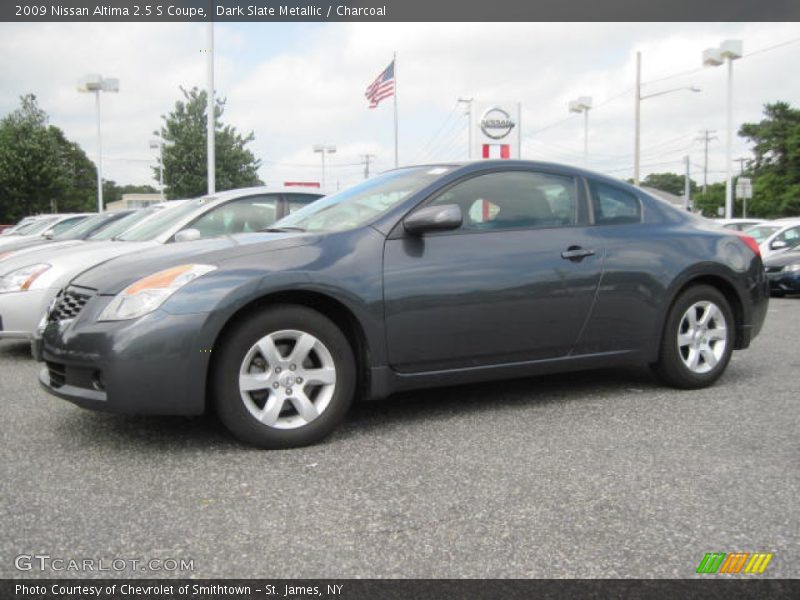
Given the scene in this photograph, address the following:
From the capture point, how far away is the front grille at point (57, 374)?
370cm

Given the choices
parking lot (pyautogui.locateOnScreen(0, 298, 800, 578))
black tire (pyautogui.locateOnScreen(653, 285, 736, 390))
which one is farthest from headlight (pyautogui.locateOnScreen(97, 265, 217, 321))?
black tire (pyautogui.locateOnScreen(653, 285, 736, 390))

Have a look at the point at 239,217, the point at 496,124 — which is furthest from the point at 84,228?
the point at 496,124

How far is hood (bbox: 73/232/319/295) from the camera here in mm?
3688

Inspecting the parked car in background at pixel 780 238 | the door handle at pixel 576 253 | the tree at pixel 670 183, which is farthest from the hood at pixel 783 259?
the tree at pixel 670 183

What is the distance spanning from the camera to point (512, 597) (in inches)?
87.2

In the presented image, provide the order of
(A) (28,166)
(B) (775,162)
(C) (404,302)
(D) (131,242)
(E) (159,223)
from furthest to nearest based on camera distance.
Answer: (B) (775,162), (A) (28,166), (E) (159,223), (D) (131,242), (C) (404,302)

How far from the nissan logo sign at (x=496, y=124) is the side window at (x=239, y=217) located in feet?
25.9

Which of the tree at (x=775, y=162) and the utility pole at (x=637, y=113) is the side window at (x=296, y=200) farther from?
the tree at (x=775, y=162)

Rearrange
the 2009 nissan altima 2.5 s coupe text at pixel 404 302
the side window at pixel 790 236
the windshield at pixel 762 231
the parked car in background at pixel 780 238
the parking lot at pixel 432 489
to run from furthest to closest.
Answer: the windshield at pixel 762 231 → the side window at pixel 790 236 → the parked car in background at pixel 780 238 → the 2009 nissan altima 2.5 s coupe text at pixel 404 302 → the parking lot at pixel 432 489

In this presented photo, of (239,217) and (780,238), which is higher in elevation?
(239,217)

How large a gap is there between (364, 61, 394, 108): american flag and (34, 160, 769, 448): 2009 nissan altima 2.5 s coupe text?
63.9ft

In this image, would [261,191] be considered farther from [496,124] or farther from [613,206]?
[496,124]

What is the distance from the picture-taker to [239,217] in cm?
698

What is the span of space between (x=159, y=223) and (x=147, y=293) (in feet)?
12.8
